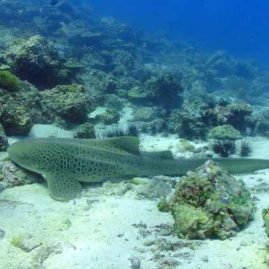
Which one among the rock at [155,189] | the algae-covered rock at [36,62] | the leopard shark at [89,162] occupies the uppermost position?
the algae-covered rock at [36,62]

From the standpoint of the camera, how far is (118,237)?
5855mm

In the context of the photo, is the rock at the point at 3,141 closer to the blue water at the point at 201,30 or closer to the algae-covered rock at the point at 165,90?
the algae-covered rock at the point at 165,90

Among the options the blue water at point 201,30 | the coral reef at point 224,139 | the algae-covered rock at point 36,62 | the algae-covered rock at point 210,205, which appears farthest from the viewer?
the blue water at point 201,30

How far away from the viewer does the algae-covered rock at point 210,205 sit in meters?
5.71

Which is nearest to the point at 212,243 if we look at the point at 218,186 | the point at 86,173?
the point at 218,186

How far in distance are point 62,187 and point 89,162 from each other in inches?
33.5

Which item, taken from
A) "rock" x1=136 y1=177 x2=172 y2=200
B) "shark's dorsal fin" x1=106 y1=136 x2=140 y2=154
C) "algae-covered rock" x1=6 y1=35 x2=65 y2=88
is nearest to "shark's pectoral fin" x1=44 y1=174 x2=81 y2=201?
"rock" x1=136 y1=177 x2=172 y2=200

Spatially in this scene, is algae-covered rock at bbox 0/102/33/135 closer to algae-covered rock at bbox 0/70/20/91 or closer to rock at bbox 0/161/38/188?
algae-covered rock at bbox 0/70/20/91

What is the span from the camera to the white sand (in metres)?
5.14

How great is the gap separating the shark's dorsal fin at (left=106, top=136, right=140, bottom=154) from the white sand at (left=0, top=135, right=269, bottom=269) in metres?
1.44

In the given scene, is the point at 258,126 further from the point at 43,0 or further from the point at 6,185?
the point at 43,0

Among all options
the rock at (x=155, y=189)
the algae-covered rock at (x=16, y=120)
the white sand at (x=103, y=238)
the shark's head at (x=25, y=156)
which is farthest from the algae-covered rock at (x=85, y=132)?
the white sand at (x=103, y=238)

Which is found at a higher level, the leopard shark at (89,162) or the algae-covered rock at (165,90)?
the algae-covered rock at (165,90)

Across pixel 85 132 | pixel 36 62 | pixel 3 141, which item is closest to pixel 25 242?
pixel 3 141
